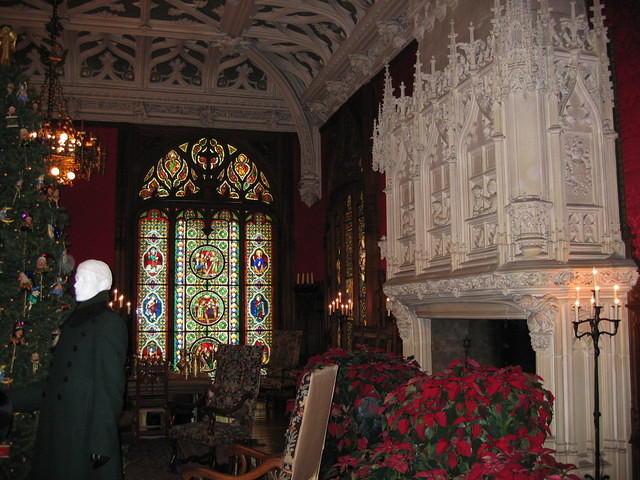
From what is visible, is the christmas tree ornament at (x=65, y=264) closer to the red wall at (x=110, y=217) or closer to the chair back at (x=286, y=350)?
the red wall at (x=110, y=217)

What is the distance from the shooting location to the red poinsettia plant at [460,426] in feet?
9.18

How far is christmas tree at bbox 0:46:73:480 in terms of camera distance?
5.09 m

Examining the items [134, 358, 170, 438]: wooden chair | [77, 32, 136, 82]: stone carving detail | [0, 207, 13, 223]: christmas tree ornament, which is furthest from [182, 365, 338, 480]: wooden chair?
[77, 32, 136, 82]: stone carving detail

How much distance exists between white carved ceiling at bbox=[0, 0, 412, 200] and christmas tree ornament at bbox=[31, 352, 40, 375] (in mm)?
5390

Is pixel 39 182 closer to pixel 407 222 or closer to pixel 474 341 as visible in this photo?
pixel 407 222

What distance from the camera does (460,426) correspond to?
2.85m

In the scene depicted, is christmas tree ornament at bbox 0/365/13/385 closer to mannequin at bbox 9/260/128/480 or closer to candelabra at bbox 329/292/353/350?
mannequin at bbox 9/260/128/480

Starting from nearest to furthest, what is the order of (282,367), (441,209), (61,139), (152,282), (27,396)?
(27,396), (441,209), (61,139), (282,367), (152,282)

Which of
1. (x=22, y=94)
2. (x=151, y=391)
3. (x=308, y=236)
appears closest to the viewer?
(x=22, y=94)

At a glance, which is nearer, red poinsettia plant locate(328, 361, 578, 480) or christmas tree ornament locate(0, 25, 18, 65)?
red poinsettia plant locate(328, 361, 578, 480)

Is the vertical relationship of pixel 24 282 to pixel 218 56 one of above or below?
below

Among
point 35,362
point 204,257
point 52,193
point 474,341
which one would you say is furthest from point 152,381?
point 204,257

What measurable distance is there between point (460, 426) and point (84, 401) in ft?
5.57

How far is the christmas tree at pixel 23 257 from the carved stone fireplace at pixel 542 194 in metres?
3.27
